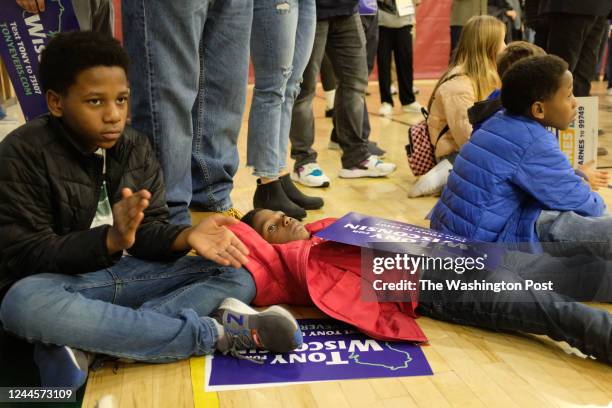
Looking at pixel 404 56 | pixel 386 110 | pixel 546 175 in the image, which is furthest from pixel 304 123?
pixel 404 56

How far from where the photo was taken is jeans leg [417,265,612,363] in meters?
1.44

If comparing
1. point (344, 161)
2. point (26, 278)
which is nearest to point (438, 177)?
point (344, 161)

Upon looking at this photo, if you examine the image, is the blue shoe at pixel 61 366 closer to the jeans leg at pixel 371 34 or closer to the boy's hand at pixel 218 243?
the boy's hand at pixel 218 243

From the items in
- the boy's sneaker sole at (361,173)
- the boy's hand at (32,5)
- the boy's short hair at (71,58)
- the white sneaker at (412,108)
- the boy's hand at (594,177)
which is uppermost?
the boy's hand at (32,5)

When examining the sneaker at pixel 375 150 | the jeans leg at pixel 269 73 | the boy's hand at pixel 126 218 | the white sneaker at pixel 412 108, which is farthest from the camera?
the white sneaker at pixel 412 108

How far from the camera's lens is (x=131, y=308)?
1.47m

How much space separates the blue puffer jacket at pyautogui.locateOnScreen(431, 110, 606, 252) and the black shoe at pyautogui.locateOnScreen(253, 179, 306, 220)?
666 mm

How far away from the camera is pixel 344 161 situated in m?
3.18

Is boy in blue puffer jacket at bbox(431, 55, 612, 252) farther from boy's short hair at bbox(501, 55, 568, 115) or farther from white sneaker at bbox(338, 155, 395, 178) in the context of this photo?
white sneaker at bbox(338, 155, 395, 178)

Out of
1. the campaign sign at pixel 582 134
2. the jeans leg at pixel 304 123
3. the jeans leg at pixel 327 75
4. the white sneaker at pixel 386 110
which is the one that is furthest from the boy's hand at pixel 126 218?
the white sneaker at pixel 386 110

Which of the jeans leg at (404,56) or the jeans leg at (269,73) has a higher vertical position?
the jeans leg at (269,73)

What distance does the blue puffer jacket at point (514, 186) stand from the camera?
183 centimetres

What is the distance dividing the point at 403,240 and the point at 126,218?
2.28 feet

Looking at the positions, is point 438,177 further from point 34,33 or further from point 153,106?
point 34,33
